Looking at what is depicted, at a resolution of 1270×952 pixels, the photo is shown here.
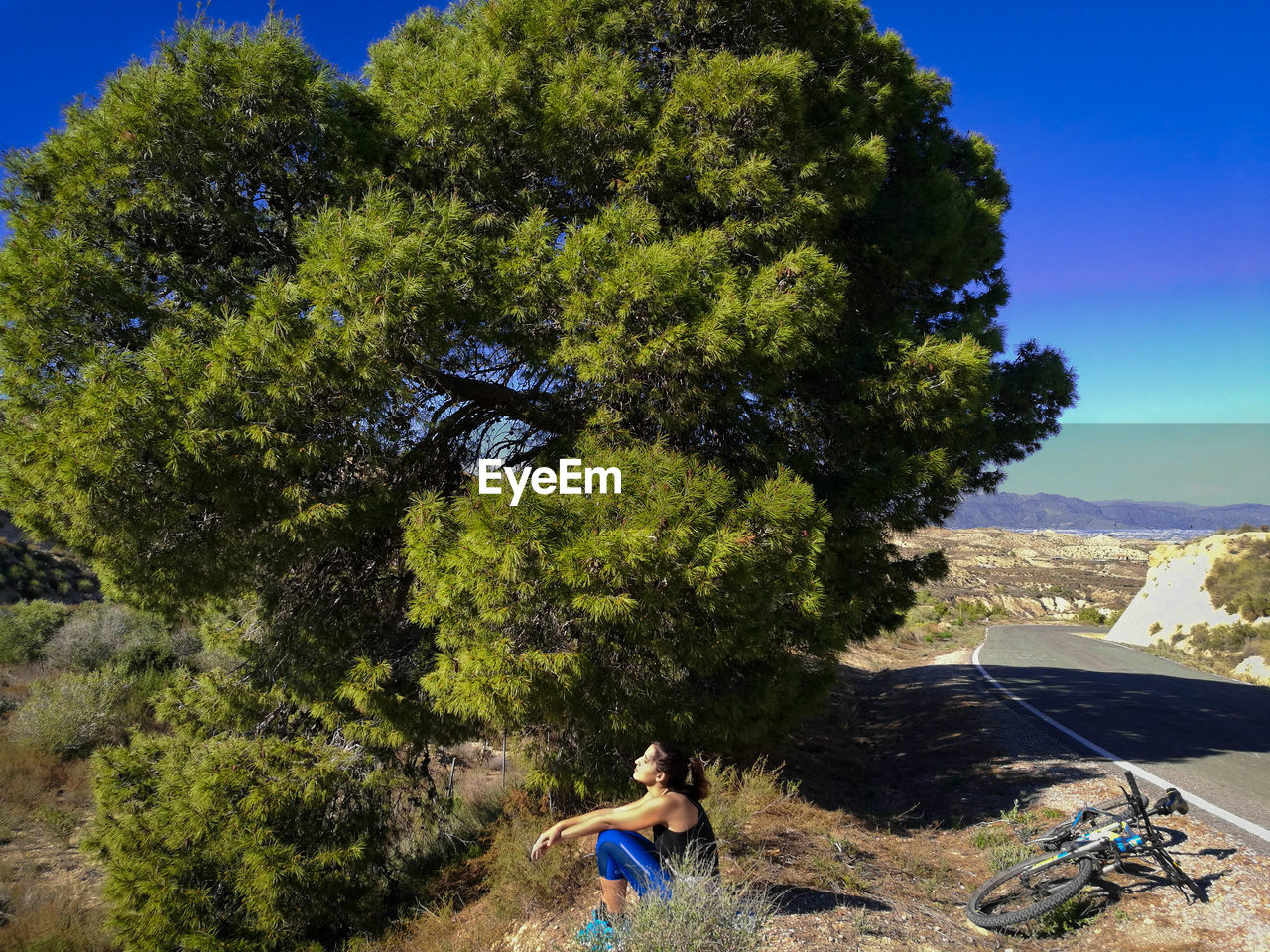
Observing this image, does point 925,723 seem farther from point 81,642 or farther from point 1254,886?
point 81,642

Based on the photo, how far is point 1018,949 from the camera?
4.18 m

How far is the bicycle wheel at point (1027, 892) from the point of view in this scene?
14.0 ft

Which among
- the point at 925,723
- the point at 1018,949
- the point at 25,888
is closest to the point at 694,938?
the point at 1018,949

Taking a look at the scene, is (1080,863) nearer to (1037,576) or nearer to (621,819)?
(621,819)

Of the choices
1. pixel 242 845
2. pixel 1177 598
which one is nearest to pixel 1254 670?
pixel 1177 598

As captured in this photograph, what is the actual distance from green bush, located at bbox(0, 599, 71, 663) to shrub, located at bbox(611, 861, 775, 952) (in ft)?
64.0

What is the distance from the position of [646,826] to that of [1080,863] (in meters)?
3.10

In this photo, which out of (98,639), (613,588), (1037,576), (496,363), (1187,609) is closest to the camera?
(613,588)

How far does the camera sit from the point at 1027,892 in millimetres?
4492

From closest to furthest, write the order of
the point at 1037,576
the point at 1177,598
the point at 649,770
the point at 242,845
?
the point at 649,770 < the point at 242,845 < the point at 1177,598 < the point at 1037,576

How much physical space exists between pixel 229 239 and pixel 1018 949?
8.12 metres

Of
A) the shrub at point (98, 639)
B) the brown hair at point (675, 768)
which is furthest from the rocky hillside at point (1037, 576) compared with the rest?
the shrub at point (98, 639)

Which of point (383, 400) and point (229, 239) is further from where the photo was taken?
point (229, 239)

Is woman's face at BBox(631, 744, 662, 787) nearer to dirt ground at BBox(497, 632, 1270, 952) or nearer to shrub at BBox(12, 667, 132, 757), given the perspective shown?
dirt ground at BBox(497, 632, 1270, 952)
